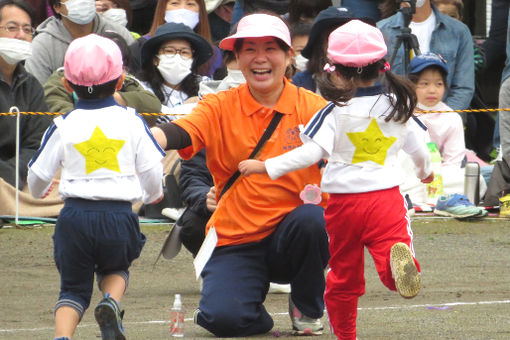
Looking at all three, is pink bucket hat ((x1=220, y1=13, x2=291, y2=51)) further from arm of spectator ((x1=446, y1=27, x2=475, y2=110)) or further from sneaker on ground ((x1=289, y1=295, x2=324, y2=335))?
arm of spectator ((x1=446, y1=27, x2=475, y2=110))

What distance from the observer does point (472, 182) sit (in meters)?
10.4

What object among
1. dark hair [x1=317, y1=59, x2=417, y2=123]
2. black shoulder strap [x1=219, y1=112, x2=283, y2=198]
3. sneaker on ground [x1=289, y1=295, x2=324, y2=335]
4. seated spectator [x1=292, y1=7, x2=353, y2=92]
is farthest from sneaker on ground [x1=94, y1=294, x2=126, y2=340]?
seated spectator [x1=292, y1=7, x2=353, y2=92]

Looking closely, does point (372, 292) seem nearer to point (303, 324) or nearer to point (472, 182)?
point (303, 324)

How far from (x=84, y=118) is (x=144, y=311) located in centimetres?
186

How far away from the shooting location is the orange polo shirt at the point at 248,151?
6.28 metres

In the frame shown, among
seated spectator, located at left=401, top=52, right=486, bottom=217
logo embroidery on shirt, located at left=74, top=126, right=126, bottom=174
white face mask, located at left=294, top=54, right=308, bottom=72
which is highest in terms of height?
logo embroidery on shirt, located at left=74, top=126, right=126, bottom=174

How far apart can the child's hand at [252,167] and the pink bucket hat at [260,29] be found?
754 millimetres

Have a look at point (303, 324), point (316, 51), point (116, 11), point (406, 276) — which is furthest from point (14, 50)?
point (406, 276)

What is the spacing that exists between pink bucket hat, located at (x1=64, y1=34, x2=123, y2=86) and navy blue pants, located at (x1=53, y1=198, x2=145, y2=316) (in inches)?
22.2

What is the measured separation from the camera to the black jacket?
969cm

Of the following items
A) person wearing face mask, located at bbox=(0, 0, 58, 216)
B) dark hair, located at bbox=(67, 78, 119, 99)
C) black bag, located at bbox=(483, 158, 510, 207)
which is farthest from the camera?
black bag, located at bbox=(483, 158, 510, 207)

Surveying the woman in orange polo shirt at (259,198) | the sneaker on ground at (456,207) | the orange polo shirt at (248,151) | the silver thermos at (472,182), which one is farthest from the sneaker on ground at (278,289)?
the silver thermos at (472,182)

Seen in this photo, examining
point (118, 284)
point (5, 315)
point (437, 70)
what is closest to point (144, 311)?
point (5, 315)

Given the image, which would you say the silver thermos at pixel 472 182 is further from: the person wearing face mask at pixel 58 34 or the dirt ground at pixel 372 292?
the person wearing face mask at pixel 58 34
